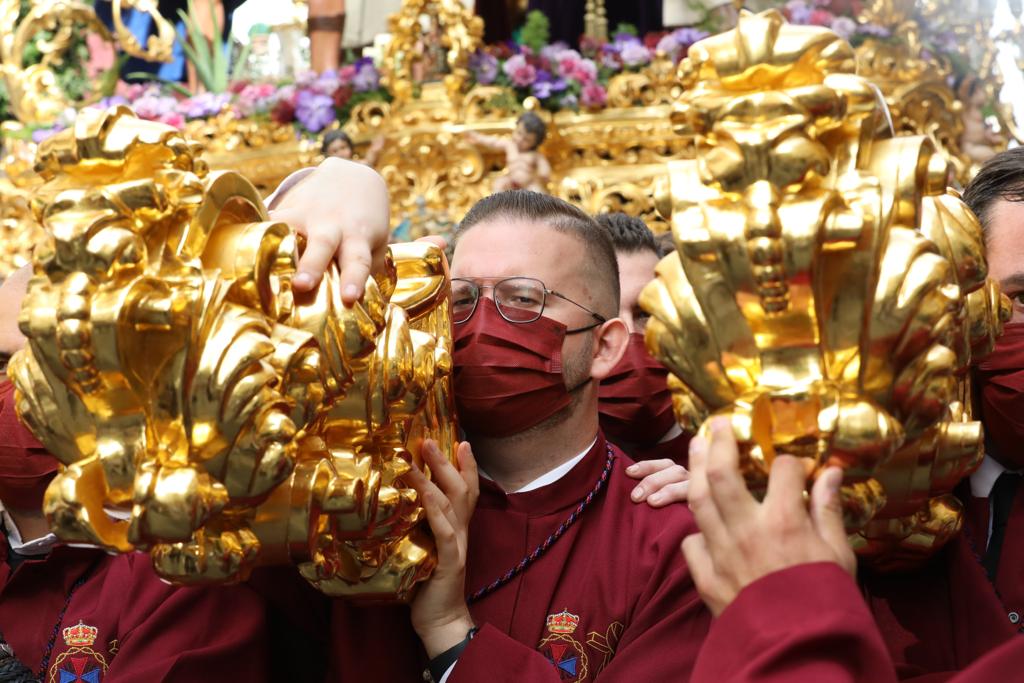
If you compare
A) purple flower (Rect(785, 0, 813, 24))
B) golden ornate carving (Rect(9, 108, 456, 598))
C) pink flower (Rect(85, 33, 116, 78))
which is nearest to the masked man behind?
golden ornate carving (Rect(9, 108, 456, 598))

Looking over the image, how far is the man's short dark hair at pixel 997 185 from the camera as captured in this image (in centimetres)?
182

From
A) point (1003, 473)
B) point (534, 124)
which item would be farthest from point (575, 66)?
point (1003, 473)

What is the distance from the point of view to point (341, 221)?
1.51 meters

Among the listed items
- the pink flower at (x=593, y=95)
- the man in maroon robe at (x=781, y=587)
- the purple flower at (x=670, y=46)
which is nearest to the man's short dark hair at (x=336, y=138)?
the pink flower at (x=593, y=95)

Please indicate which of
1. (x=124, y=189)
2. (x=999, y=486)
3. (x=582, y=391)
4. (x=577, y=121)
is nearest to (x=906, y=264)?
(x=999, y=486)

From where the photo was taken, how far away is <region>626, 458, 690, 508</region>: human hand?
1879 millimetres

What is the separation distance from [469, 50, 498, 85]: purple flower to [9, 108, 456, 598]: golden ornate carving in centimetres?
414

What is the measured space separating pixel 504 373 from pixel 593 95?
11.7ft

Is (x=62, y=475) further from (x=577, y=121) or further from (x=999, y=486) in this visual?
(x=577, y=121)

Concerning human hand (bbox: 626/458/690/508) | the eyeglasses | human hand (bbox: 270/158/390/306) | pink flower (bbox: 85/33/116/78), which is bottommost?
pink flower (bbox: 85/33/116/78)

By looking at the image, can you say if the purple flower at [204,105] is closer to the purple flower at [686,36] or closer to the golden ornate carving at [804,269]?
the purple flower at [686,36]

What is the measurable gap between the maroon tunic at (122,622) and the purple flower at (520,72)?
3646 millimetres

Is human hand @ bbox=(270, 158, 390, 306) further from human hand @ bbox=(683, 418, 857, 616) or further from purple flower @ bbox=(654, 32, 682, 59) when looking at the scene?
purple flower @ bbox=(654, 32, 682, 59)

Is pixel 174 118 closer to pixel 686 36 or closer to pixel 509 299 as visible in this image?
pixel 686 36
